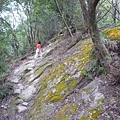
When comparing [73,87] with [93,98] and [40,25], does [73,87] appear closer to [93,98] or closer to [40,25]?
[93,98]

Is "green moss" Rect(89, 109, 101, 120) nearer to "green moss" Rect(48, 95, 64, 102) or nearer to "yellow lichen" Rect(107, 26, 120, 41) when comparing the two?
"green moss" Rect(48, 95, 64, 102)

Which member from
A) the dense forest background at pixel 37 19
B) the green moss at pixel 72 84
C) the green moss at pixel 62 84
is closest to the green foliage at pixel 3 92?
the green moss at pixel 62 84

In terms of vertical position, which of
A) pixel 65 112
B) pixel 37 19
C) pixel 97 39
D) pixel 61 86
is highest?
pixel 37 19

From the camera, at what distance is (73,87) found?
550 centimetres

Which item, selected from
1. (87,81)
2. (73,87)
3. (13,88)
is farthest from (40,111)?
(13,88)

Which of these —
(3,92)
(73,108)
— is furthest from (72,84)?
(3,92)

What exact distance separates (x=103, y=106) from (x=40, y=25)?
14.2 meters

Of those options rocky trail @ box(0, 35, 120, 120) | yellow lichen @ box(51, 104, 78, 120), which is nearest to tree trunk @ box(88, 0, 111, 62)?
rocky trail @ box(0, 35, 120, 120)

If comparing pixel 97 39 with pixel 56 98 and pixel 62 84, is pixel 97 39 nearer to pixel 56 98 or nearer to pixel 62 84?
pixel 62 84

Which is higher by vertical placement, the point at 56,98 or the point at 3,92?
the point at 3,92

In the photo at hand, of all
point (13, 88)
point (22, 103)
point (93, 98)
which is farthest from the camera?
point (13, 88)

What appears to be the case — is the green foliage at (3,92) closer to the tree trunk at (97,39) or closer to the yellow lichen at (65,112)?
the yellow lichen at (65,112)

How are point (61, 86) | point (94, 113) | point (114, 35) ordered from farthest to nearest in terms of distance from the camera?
1. point (114, 35)
2. point (61, 86)
3. point (94, 113)

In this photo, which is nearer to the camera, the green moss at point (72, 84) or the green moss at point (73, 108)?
the green moss at point (73, 108)
